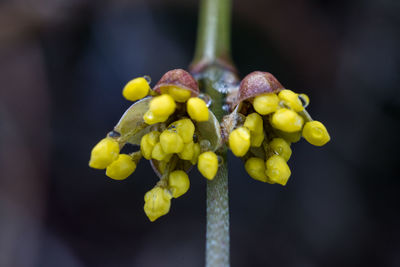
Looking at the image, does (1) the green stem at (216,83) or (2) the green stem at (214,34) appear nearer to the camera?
(1) the green stem at (216,83)

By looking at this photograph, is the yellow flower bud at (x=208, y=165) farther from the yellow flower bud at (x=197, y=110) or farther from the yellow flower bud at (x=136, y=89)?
the yellow flower bud at (x=136, y=89)

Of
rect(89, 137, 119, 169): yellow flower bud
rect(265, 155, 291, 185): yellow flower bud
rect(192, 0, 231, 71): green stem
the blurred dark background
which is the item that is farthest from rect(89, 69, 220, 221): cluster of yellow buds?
the blurred dark background

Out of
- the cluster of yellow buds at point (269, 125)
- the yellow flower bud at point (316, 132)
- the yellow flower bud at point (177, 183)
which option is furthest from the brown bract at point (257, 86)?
the yellow flower bud at point (177, 183)

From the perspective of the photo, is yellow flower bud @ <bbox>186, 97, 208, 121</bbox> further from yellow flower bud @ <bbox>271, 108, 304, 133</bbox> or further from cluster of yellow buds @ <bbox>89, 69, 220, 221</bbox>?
yellow flower bud @ <bbox>271, 108, 304, 133</bbox>

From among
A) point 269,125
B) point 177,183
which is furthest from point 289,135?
point 177,183
